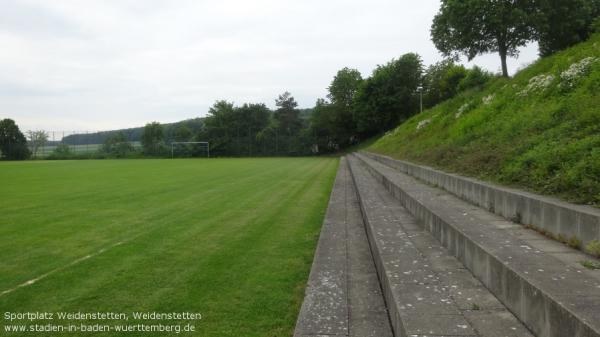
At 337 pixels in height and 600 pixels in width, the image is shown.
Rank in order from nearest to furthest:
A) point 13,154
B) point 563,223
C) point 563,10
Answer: point 563,223 → point 563,10 → point 13,154

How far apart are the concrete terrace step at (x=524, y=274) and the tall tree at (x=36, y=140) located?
74.3 m

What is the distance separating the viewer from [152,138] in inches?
2837

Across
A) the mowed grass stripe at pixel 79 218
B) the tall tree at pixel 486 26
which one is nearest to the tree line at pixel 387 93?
the tall tree at pixel 486 26

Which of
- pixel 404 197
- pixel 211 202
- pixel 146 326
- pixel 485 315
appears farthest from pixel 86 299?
pixel 211 202

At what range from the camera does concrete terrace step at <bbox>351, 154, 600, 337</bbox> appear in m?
1.89

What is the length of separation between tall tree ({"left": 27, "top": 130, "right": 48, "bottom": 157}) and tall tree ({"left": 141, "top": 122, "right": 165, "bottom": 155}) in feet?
50.7

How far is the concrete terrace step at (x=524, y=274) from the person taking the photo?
1.89 m

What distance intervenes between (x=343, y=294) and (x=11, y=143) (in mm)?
72326

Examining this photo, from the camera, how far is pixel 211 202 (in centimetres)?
1039

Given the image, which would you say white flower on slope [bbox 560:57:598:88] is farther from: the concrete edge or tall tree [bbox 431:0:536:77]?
tall tree [bbox 431:0:536:77]

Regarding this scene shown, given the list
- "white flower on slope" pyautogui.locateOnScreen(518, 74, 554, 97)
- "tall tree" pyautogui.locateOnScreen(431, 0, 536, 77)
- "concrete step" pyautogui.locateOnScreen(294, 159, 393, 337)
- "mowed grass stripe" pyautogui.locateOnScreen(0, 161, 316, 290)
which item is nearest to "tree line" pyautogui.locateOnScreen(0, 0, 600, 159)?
"tall tree" pyautogui.locateOnScreen(431, 0, 536, 77)

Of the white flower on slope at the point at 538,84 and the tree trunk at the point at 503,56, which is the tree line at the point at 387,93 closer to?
the tree trunk at the point at 503,56

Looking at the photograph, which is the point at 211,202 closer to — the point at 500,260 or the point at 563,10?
the point at 500,260

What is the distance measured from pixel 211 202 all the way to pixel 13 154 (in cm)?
6446
